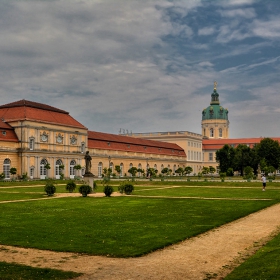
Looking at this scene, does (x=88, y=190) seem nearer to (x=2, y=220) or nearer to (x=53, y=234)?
(x=2, y=220)

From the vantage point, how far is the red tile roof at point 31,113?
207 ft

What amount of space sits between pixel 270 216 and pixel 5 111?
180 ft

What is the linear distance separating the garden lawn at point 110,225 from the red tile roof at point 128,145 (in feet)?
184

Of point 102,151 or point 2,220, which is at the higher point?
point 102,151

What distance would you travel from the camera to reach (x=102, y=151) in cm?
7950

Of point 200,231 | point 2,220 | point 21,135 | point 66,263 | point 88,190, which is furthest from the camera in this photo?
point 21,135

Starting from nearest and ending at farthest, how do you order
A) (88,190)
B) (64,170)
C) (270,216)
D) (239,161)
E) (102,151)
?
(270,216), (88,190), (64,170), (102,151), (239,161)

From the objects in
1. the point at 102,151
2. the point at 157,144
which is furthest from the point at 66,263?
the point at 157,144

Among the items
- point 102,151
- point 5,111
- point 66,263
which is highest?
point 5,111

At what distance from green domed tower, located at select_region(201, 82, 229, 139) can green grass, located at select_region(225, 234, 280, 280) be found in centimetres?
12884

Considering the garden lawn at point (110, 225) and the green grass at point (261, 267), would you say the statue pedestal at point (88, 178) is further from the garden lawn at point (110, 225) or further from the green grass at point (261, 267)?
the green grass at point (261, 267)

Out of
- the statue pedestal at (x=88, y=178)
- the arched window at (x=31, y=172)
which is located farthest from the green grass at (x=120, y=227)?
the arched window at (x=31, y=172)

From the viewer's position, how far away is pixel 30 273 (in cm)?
918

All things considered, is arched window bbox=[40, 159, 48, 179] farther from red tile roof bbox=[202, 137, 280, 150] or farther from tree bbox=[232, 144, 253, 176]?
red tile roof bbox=[202, 137, 280, 150]
